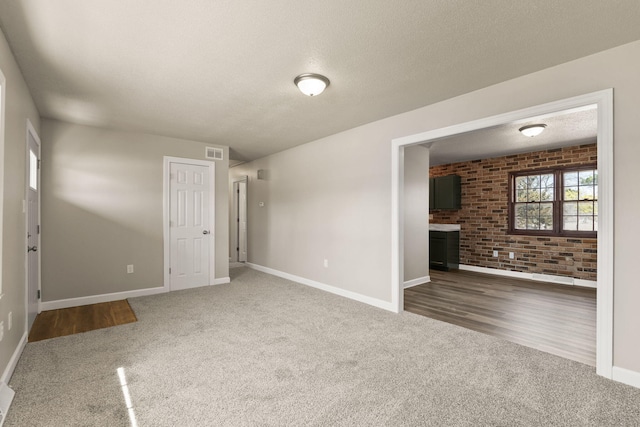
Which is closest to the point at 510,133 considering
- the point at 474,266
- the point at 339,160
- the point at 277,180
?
the point at 339,160

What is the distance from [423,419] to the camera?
6.00 feet

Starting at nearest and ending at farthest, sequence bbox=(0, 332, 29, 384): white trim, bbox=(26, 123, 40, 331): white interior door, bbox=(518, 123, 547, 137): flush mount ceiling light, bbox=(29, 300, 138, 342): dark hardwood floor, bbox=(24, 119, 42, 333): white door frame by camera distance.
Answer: bbox=(0, 332, 29, 384): white trim → bbox=(24, 119, 42, 333): white door frame → bbox=(29, 300, 138, 342): dark hardwood floor → bbox=(26, 123, 40, 331): white interior door → bbox=(518, 123, 547, 137): flush mount ceiling light

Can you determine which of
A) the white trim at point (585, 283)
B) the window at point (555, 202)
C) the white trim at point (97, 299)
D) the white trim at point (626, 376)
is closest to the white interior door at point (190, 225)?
the white trim at point (97, 299)

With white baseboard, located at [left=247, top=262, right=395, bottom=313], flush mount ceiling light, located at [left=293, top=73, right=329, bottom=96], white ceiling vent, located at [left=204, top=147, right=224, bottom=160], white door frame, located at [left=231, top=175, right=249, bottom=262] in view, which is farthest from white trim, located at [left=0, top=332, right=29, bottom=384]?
white door frame, located at [left=231, top=175, right=249, bottom=262]

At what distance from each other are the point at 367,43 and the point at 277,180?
403cm

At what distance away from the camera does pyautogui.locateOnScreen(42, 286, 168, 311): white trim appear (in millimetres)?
4022

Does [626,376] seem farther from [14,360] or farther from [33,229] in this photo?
[33,229]

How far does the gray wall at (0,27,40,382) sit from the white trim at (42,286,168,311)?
1.29m

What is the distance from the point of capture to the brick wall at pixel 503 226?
5348 mm

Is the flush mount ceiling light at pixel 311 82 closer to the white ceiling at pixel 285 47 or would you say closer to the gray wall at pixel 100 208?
the white ceiling at pixel 285 47

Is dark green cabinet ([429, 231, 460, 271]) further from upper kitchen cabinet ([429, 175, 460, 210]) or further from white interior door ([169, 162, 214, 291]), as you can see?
white interior door ([169, 162, 214, 291])

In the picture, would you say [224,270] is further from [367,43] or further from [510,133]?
[510,133]

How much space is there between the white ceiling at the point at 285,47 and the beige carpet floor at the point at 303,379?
8.12ft

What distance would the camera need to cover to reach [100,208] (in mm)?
4363
